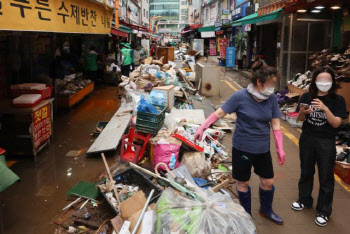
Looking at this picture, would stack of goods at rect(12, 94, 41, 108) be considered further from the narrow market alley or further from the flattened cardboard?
the flattened cardboard

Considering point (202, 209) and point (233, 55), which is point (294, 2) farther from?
point (233, 55)

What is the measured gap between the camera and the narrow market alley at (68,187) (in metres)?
4.23

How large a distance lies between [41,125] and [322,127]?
5102 millimetres

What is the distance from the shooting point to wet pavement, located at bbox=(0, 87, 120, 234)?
4.35 m

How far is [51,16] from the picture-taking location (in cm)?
479

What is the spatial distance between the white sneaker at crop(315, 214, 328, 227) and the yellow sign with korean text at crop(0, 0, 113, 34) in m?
4.38

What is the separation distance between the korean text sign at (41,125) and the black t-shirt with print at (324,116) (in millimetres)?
4774

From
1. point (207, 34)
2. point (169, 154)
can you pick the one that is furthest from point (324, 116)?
point (207, 34)

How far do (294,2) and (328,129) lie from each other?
7.40 meters

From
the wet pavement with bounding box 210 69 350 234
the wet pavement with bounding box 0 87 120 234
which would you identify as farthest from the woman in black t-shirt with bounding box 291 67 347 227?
the wet pavement with bounding box 0 87 120 234

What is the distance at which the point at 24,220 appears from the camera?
4.34 meters

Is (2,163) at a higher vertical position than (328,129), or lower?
lower

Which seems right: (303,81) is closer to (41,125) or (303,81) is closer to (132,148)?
(132,148)

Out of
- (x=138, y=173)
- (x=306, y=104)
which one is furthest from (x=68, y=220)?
(x=306, y=104)
